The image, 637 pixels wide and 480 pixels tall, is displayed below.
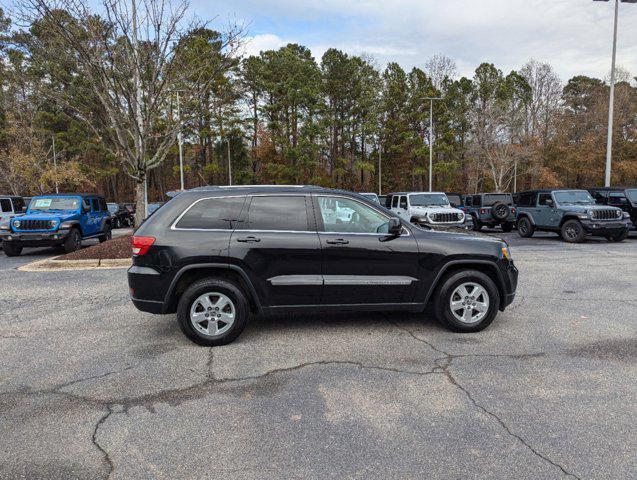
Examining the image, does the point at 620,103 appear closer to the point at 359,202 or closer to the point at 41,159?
the point at 359,202

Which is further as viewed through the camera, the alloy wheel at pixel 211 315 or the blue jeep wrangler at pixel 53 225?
the blue jeep wrangler at pixel 53 225

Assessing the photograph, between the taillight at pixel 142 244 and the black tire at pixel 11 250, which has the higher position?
the taillight at pixel 142 244

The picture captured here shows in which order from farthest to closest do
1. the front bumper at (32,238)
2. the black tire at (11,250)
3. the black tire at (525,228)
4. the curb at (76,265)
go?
the black tire at (525,228) → the black tire at (11,250) → the front bumper at (32,238) → the curb at (76,265)

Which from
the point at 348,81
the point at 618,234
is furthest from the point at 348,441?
the point at 348,81

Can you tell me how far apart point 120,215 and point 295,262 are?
26026mm

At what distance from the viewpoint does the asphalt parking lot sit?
2.72 m

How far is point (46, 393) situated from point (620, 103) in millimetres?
48274

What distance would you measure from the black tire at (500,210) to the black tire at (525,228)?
A: 183cm

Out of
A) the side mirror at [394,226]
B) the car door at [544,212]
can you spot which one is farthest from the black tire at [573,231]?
the side mirror at [394,226]

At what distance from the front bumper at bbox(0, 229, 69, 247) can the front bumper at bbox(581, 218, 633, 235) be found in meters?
16.6

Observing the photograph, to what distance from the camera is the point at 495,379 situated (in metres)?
3.89

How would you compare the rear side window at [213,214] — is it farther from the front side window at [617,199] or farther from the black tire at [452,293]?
the front side window at [617,199]

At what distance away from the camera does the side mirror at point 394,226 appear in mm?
4941

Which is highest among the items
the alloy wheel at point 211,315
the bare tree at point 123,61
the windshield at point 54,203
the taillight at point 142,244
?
the bare tree at point 123,61
